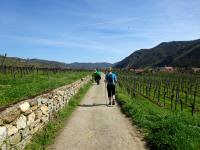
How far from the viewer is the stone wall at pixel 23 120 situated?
277 inches

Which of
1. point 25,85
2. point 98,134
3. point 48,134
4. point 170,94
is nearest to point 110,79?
point 25,85

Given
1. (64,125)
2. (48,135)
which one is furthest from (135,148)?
(64,125)

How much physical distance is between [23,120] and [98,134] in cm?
301

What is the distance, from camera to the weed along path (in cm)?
920

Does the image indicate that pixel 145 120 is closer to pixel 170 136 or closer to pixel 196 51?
pixel 170 136

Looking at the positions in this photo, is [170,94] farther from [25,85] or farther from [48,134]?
[48,134]

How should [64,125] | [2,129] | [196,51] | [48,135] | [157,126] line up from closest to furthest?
[2,129] < [48,135] < [157,126] < [64,125] < [196,51]

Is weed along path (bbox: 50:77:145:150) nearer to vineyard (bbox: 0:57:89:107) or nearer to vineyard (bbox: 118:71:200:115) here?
vineyard (bbox: 0:57:89:107)

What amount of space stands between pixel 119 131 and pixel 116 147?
2175 mm

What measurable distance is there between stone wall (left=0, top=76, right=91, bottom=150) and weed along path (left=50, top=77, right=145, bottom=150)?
0.77 metres

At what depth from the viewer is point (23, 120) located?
328 inches

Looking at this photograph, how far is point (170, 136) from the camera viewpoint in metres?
9.41

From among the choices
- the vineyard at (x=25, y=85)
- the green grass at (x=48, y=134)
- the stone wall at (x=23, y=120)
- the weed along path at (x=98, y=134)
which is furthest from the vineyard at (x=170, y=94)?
the stone wall at (x=23, y=120)

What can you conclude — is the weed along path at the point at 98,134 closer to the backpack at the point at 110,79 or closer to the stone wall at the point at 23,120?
the stone wall at the point at 23,120
